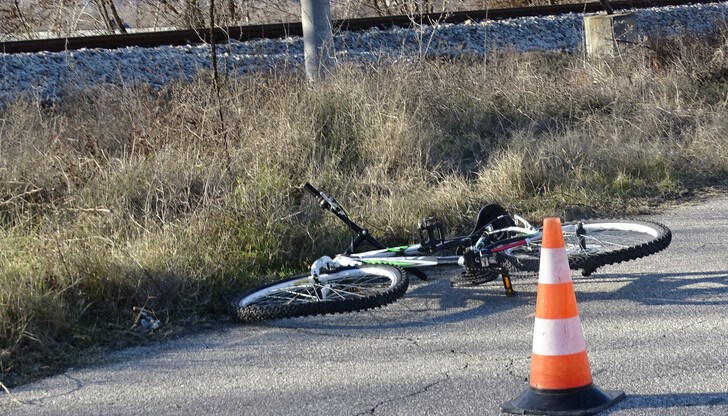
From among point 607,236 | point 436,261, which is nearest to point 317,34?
point 607,236

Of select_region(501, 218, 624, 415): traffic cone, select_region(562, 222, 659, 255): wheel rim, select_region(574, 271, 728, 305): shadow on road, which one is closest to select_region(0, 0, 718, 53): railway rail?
select_region(562, 222, 659, 255): wheel rim

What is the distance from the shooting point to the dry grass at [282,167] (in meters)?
6.27

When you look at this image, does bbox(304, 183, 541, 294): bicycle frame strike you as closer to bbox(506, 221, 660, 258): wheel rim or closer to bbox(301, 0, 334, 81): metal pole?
bbox(506, 221, 660, 258): wheel rim

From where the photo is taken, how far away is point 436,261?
6379mm

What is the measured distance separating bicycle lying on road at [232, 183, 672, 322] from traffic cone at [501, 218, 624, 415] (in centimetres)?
136

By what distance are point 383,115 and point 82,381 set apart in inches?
212

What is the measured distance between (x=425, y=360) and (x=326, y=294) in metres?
1.12

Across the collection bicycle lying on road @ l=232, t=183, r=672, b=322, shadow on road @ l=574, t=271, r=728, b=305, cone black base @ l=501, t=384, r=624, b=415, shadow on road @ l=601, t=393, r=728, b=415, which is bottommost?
shadow on road @ l=574, t=271, r=728, b=305

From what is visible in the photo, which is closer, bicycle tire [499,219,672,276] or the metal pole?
bicycle tire [499,219,672,276]

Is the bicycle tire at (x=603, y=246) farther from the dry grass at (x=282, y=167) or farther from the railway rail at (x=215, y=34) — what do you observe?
the railway rail at (x=215, y=34)

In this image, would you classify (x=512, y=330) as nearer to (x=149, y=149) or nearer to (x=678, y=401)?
(x=678, y=401)

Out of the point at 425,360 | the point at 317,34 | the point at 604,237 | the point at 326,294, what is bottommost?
the point at 425,360

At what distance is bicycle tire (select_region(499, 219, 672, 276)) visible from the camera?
6047 mm

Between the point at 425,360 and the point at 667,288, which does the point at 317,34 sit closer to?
the point at 667,288
